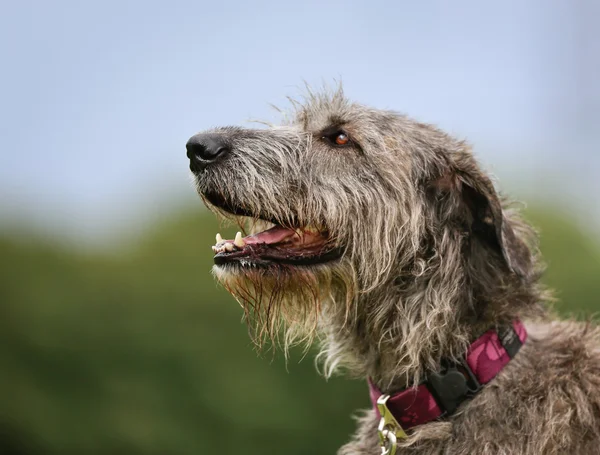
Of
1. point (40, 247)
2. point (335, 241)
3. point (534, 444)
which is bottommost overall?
point (534, 444)

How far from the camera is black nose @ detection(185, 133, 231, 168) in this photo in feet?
14.0

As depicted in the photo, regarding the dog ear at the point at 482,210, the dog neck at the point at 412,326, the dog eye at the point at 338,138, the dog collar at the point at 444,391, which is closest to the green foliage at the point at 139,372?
the dog neck at the point at 412,326

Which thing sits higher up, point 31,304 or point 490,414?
point 31,304

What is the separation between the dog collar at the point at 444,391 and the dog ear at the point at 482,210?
1.46 ft

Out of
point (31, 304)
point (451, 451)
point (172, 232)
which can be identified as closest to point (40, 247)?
point (31, 304)

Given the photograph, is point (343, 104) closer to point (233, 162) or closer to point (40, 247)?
point (233, 162)

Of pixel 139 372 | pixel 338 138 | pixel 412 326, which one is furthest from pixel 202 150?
pixel 139 372

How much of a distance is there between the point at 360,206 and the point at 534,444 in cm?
157

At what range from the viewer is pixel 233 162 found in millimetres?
4309

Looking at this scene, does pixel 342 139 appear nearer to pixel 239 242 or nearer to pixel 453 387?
pixel 239 242

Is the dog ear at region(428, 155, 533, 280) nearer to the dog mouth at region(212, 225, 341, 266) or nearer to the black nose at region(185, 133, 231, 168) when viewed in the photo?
the dog mouth at region(212, 225, 341, 266)

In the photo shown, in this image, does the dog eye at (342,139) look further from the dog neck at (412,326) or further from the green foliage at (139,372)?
the green foliage at (139,372)

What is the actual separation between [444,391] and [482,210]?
3.44 ft

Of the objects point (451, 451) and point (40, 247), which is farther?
point (40, 247)
